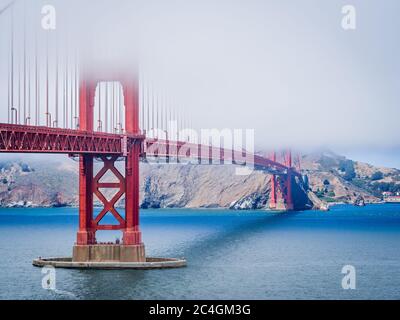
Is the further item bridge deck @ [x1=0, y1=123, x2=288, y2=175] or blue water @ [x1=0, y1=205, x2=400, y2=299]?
blue water @ [x1=0, y1=205, x2=400, y2=299]

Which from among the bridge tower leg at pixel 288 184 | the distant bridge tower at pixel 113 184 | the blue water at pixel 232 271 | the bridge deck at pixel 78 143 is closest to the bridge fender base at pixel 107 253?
the distant bridge tower at pixel 113 184

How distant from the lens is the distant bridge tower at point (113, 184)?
55.6 meters

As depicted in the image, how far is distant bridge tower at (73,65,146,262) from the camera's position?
55562mm

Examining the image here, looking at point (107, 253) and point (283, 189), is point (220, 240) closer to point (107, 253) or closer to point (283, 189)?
point (107, 253)

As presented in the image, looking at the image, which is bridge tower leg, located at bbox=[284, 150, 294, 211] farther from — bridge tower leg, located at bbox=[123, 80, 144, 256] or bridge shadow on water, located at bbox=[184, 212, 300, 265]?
bridge tower leg, located at bbox=[123, 80, 144, 256]

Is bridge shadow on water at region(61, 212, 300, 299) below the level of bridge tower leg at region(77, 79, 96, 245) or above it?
below

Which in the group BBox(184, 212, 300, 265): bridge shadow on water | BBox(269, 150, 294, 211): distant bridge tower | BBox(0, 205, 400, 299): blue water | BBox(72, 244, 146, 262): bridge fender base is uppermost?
BBox(269, 150, 294, 211): distant bridge tower

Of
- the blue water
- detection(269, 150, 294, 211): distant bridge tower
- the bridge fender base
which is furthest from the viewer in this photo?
detection(269, 150, 294, 211): distant bridge tower

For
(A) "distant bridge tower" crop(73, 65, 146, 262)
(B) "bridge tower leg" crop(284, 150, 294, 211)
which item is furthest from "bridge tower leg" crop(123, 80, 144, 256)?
(B) "bridge tower leg" crop(284, 150, 294, 211)

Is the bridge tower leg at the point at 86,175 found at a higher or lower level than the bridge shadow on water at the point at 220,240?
higher

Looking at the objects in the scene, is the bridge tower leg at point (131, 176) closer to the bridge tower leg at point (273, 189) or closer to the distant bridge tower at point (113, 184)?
the distant bridge tower at point (113, 184)

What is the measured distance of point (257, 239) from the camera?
84.9m
